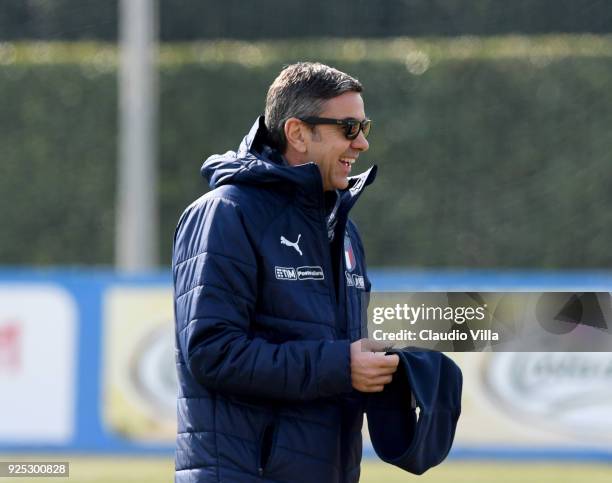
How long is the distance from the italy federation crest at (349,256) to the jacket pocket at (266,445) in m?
0.49

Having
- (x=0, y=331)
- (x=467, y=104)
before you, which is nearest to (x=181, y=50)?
(x=467, y=104)

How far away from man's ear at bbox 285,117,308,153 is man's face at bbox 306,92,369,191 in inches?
0.6

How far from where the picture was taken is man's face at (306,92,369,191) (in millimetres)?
3197

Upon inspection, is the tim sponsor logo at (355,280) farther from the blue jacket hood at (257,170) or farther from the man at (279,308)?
the blue jacket hood at (257,170)

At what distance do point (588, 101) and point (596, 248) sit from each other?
1860 millimetres

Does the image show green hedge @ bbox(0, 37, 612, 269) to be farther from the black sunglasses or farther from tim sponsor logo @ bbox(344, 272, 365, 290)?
the black sunglasses

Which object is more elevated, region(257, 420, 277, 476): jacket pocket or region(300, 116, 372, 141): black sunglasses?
region(300, 116, 372, 141): black sunglasses

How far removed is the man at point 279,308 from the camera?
2977mm

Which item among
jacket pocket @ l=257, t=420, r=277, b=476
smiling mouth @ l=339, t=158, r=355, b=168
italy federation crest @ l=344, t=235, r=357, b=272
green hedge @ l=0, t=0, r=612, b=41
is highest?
green hedge @ l=0, t=0, r=612, b=41

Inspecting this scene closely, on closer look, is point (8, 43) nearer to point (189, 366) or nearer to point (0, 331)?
point (0, 331)

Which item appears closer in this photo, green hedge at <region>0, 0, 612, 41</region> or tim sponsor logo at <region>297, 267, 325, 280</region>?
tim sponsor logo at <region>297, 267, 325, 280</region>

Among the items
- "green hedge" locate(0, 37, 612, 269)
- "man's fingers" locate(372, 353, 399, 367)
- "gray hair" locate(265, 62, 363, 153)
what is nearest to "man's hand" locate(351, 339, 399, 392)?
"man's fingers" locate(372, 353, 399, 367)

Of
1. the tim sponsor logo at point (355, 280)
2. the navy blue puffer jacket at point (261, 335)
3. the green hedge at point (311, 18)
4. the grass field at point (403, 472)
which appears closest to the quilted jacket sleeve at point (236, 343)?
the navy blue puffer jacket at point (261, 335)

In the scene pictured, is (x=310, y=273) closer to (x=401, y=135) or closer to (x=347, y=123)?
(x=347, y=123)
